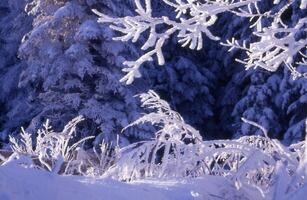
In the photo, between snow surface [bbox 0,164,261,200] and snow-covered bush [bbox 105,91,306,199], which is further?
snow-covered bush [bbox 105,91,306,199]

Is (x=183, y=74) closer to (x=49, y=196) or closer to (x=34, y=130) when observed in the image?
(x=34, y=130)

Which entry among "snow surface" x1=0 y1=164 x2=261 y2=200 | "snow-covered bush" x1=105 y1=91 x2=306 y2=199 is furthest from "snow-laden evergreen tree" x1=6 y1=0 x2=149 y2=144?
"snow surface" x1=0 y1=164 x2=261 y2=200

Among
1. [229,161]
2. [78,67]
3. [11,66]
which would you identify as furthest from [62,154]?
[11,66]

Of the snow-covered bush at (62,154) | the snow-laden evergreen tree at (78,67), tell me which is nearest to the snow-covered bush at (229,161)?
the snow-covered bush at (62,154)

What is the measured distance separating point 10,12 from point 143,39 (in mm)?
6338

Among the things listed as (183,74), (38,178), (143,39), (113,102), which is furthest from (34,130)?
(38,178)

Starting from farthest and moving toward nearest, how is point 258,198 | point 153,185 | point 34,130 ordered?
point 34,130
point 258,198
point 153,185

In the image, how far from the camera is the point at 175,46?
2080 cm

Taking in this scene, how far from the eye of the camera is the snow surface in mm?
1824

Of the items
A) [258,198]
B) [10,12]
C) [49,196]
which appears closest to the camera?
[49,196]

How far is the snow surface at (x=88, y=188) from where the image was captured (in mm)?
1824

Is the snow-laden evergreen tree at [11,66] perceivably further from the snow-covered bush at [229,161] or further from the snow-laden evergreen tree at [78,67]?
the snow-covered bush at [229,161]

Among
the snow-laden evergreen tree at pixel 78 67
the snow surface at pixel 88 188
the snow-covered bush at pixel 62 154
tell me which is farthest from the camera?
the snow-laden evergreen tree at pixel 78 67

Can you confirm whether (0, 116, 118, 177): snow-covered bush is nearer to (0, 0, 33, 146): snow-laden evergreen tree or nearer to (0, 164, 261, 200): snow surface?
(0, 164, 261, 200): snow surface
